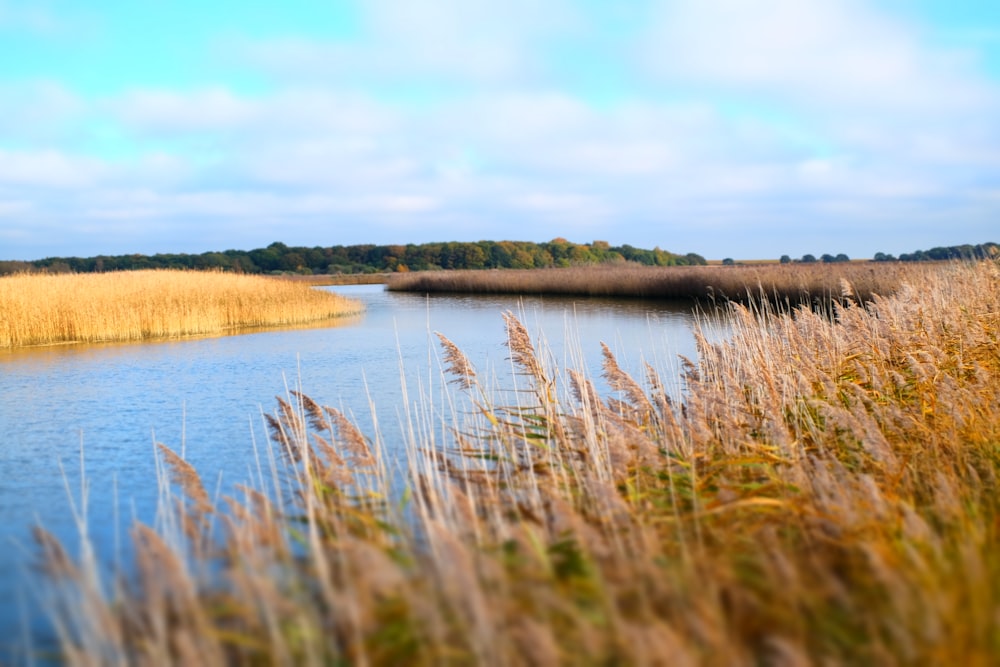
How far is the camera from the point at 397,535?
3.28 m

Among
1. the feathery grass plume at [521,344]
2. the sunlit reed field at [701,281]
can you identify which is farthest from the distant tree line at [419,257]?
the feathery grass plume at [521,344]

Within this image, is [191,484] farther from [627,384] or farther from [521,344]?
[627,384]

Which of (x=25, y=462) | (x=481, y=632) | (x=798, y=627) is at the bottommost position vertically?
(x=25, y=462)

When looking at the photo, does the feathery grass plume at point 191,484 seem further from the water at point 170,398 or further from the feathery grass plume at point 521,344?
the feathery grass plume at point 521,344

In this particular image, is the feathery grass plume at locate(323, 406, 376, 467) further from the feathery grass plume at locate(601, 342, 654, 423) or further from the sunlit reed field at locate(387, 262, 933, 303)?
the sunlit reed field at locate(387, 262, 933, 303)

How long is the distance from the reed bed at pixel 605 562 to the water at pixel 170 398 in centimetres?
61

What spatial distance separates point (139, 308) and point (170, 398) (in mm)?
7998

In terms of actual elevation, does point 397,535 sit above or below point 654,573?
below

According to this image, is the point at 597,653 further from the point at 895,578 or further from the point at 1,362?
the point at 1,362

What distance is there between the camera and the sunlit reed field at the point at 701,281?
1811 cm

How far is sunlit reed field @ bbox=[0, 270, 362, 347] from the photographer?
14234 millimetres

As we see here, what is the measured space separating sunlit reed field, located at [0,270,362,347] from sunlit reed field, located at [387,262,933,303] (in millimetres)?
9626

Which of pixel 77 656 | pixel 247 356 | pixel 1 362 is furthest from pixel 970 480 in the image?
pixel 1 362

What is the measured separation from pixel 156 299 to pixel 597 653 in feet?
53.4
